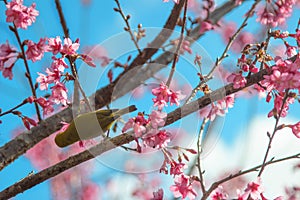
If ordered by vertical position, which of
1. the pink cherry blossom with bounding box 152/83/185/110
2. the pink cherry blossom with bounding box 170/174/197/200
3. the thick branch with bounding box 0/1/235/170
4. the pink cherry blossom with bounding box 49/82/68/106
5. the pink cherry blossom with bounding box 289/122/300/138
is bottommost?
the pink cherry blossom with bounding box 170/174/197/200

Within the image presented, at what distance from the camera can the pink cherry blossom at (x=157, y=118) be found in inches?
76.5

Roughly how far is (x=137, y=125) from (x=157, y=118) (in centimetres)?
10

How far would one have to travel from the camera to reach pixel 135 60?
10.8 feet

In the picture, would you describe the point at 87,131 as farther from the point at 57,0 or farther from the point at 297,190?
the point at 297,190

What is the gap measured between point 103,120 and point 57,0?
129cm

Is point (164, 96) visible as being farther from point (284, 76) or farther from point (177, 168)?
point (284, 76)

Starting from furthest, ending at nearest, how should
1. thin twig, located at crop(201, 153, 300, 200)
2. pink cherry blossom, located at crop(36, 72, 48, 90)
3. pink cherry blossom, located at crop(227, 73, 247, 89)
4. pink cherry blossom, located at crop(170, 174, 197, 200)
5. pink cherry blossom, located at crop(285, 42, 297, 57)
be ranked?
pink cherry blossom, located at crop(285, 42, 297, 57)
pink cherry blossom, located at crop(36, 72, 48, 90)
pink cherry blossom, located at crop(170, 174, 197, 200)
pink cherry blossom, located at crop(227, 73, 247, 89)
thin twig, located at crop(201, 153, 300, 200)

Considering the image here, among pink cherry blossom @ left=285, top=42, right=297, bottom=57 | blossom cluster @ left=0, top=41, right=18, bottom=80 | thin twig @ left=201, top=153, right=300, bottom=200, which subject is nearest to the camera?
thin twig @ left=201, top=153, right=300, bottom=200

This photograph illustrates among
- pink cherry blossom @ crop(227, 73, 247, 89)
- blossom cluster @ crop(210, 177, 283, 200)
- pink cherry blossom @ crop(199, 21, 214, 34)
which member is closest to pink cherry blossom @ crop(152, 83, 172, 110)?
pink cherry blossom @ crop(227, 73, 247, 89)

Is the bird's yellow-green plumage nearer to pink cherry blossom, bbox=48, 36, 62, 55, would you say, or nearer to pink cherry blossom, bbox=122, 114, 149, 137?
pink cherry blossom, bbox=122, 114, 149, 137

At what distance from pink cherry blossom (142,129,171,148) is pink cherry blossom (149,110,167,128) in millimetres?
98

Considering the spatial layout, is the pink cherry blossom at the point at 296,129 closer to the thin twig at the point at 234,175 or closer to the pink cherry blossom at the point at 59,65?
the thin twig at the point at 234,175

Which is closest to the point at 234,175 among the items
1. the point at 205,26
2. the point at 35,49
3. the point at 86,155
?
the point at 86,155

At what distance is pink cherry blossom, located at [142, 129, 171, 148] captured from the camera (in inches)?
81.4
